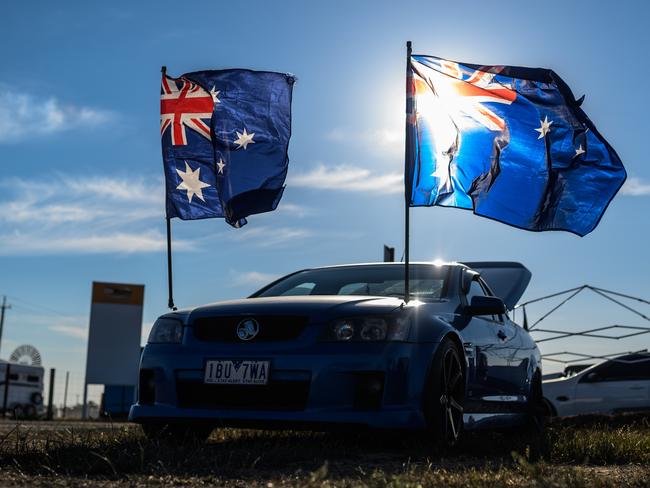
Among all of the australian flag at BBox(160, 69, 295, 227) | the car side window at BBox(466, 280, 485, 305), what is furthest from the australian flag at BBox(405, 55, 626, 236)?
the australian flag at BBox(160, 69, 295, 227)

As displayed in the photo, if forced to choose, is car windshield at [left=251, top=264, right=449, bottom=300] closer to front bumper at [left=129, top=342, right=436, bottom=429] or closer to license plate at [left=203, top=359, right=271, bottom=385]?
front bumper at [left=129, top=342, right=436, bottom=429]

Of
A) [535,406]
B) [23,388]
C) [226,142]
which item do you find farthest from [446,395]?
[23,388]

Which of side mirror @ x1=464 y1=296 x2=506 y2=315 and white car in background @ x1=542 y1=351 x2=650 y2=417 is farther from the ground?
side mirror @ x1=464 y1=296 x2=506 y2=315

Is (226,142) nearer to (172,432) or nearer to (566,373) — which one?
(172,432)

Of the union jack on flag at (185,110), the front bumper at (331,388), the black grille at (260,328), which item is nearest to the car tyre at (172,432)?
the front bumper at (331,388)

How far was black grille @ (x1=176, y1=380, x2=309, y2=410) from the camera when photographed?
552 centimetres

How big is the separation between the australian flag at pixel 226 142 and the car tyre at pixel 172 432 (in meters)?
3.63

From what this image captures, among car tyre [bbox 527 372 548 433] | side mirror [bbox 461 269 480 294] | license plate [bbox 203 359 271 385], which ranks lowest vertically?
car tyre [bbox 527 372 548 433]

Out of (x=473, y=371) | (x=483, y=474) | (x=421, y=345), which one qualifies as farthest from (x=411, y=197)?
(x=483, y=474)

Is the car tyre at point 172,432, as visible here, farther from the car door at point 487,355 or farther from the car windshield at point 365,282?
the car door at point 487,355

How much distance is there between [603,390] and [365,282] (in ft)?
34.5

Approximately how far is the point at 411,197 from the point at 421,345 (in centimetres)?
279

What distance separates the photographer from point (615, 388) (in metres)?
16.2

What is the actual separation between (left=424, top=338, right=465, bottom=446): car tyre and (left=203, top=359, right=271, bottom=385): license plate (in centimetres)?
101
